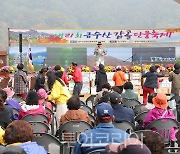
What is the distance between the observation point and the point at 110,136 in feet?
12.9

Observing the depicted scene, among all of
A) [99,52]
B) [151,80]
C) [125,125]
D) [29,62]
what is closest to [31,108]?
[125,125]

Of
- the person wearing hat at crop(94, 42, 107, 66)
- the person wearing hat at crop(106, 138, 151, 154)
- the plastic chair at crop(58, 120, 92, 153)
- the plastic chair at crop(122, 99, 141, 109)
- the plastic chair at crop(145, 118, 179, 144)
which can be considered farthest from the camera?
the person wearing hat at crop(94, 42, 107, 66)

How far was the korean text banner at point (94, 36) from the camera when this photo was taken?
18.6 meters

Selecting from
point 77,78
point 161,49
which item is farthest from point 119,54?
point 77,78

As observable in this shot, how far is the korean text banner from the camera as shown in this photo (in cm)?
1858

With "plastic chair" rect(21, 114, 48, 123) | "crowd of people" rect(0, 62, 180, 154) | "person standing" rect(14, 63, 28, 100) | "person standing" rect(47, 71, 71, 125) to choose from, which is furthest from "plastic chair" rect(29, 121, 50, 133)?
"person standing" rect(14, 63, 28, 100)

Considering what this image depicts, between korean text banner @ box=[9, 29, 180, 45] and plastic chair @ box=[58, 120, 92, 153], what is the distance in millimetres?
13562

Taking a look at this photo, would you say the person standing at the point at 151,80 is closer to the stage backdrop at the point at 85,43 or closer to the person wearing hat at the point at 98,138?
the person wearing hat at the point at 98,138

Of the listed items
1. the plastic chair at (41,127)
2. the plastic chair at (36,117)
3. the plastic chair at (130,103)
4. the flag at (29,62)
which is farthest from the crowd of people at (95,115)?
the flag at (29,62)

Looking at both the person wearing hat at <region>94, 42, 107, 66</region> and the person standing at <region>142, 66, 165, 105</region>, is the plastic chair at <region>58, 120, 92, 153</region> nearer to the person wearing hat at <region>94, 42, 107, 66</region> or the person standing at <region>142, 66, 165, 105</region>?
the person standing at <region>142, 66, 165, 105</region>

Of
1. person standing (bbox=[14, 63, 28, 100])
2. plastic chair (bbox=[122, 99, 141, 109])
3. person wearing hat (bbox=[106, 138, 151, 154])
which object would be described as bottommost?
plastic chair (bbox=[122, 99, 141, 109])

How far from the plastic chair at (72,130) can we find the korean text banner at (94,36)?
44.5ft

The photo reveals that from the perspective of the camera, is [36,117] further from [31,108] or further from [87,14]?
[87,14]

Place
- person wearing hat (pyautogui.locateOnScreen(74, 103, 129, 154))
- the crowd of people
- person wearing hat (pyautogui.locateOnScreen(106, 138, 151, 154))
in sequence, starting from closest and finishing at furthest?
person wearing hat (pyautogui.locateOnScreen(106, 138, 151, 154)) < the crowd of people < person wearing hat (pyautogui.locateOnScreen(74, 103, 129, 154))
